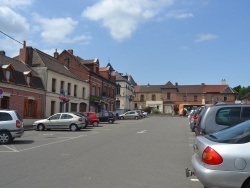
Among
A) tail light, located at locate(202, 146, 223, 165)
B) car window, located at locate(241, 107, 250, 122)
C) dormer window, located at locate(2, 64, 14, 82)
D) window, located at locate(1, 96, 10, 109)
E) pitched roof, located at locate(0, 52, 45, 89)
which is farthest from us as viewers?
pitched roof, located at locate(0, 52, 45, 89)

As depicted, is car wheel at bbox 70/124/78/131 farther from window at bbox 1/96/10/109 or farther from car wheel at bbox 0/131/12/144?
car wheel at bbox 0/131/12/144

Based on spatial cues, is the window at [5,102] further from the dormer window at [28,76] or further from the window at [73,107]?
the window at [73,107]

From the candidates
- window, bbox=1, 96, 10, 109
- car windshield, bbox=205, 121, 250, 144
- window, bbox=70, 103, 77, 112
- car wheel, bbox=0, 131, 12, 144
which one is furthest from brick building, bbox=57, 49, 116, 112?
car windshield, bbox=205, 121, 250, 144

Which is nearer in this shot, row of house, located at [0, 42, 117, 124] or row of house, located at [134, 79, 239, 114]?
row of house, located at [0, 42, 117, 124]

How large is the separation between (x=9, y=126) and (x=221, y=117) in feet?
34.6

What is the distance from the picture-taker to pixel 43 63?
3716 centimetres

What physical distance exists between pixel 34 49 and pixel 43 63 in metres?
3.35

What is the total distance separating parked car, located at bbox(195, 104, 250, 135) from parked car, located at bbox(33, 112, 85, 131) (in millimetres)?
16797

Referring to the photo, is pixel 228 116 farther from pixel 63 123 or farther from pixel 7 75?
pixel 7 75

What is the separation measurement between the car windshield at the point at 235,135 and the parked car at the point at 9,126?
11.7 meters

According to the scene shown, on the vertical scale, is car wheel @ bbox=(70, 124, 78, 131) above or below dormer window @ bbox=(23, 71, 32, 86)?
below

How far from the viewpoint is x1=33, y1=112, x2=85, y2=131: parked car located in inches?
990

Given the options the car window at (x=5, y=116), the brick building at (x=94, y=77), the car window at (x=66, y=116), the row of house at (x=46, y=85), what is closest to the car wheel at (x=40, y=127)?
the car window at (x=66, y=116)

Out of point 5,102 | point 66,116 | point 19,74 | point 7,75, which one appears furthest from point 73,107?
point 66,116
